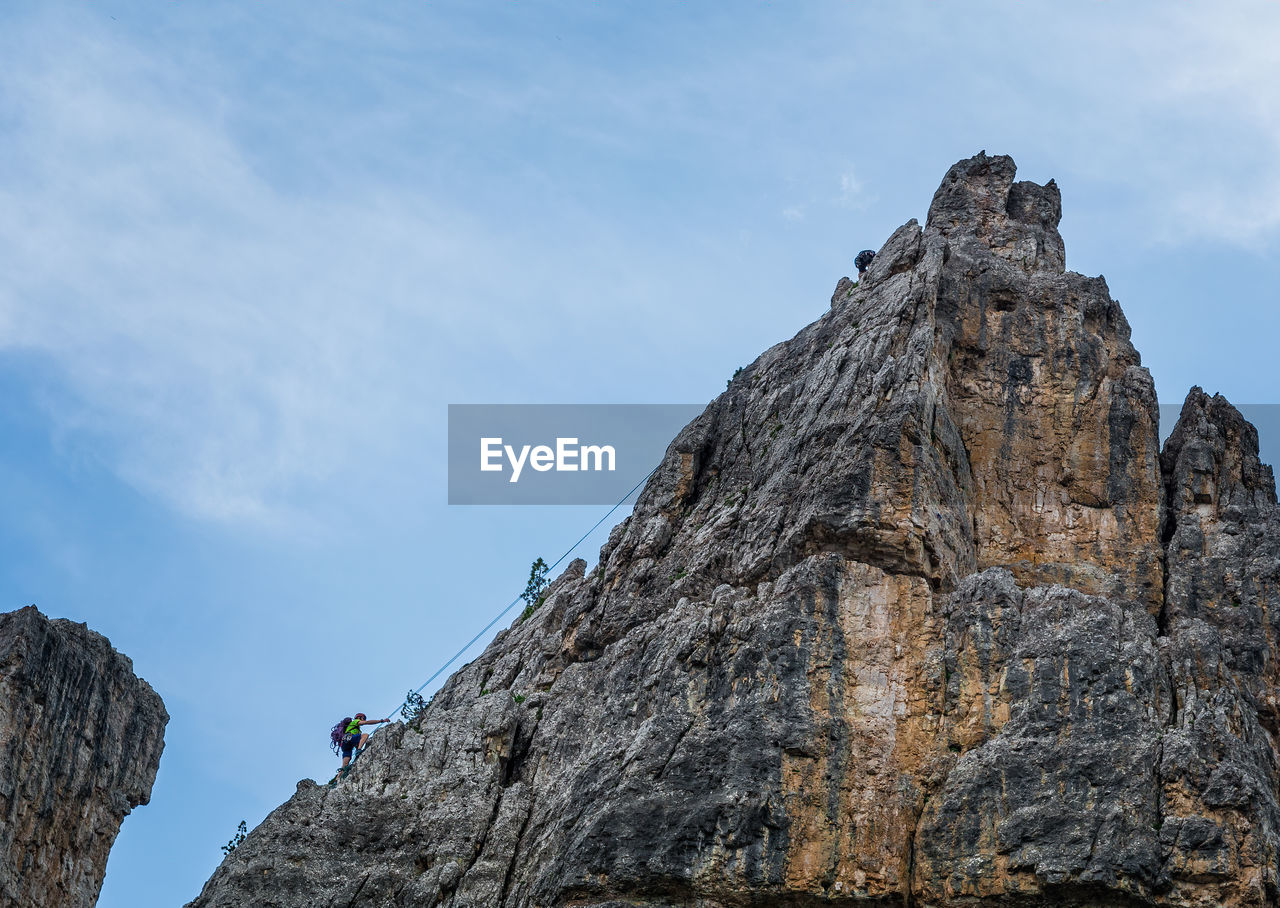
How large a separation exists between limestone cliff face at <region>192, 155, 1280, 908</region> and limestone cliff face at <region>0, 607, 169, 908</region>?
10744 millimetres

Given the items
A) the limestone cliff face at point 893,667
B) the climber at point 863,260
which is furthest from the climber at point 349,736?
the climber at point 863,260

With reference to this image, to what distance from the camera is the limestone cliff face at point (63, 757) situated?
177 ft

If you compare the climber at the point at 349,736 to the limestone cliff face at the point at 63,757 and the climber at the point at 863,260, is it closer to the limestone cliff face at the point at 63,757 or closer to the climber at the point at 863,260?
the limestone cliff face at the point at 63,757

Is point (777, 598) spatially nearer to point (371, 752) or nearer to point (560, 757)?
point (560, 757)

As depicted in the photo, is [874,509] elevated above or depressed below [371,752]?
above

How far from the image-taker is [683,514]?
178ft

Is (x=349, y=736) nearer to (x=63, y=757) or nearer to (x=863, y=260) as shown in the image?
(x=63, y=757)

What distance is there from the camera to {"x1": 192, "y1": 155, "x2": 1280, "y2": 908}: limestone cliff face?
129 feet

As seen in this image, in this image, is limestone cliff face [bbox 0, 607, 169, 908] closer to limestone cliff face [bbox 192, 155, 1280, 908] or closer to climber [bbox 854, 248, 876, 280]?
limestone cliff face [bbox 192, 155, 1280, 908]

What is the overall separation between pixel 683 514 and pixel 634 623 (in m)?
5.56

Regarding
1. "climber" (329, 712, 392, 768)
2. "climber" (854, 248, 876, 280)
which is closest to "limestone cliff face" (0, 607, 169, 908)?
"climber" (329, 712, 392, 768)

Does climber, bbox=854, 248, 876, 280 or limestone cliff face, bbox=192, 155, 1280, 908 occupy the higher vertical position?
climber, bbox=854, 248, 876, 280

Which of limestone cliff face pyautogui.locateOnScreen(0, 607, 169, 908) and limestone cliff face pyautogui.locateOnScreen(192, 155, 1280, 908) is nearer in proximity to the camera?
limestone cliff face pyautogui.locateOnScreen(192, 155, 1280, 908)

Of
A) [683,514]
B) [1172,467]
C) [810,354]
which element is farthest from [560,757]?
[1172,467]
